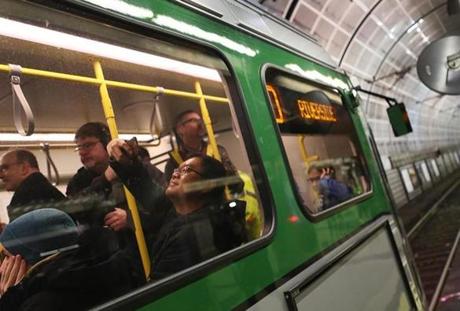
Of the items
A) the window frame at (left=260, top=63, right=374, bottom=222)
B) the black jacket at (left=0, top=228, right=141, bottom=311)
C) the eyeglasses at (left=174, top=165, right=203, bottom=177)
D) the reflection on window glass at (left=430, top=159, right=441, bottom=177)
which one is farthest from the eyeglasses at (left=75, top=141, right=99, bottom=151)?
the reflection on window glass at (left=430, top=159, right=441, bottom=177)

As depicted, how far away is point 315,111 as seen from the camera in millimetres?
2879

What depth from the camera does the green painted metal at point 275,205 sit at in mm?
1438

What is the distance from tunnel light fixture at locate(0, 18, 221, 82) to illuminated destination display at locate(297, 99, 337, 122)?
916mm

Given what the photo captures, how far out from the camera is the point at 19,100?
50.8 inches

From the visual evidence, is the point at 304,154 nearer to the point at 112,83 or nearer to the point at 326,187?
the point at 326,187

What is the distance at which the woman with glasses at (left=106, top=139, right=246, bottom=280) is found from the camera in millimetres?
1476

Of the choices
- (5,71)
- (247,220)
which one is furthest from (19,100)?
(247,220)

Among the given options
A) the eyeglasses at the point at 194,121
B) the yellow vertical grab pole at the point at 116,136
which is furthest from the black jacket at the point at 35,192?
the eyeglasses at the point at 194,121

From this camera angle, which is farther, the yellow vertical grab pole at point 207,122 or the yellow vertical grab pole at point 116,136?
the yellow vertical grab pole at point 207,122

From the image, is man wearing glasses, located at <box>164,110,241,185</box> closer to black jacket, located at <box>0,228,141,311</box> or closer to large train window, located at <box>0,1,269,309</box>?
large train window, located at <box>0,1,269,309</box>

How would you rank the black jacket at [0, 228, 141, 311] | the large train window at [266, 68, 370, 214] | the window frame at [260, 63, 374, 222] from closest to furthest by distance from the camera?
the black jacket at [0, 228, 141, 311], the window frame at [260, 63, 374, 222], the large train window at [266, 68, 370, 214]

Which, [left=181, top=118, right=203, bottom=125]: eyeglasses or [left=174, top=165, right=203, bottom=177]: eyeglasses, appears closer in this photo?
[left=174, top=165, right=203, bottom=177]: eyeglasses

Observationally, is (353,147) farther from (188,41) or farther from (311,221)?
(188,41)

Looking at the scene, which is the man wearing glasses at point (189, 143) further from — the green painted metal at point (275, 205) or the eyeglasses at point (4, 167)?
the eyeglasses at point (4, 167)
